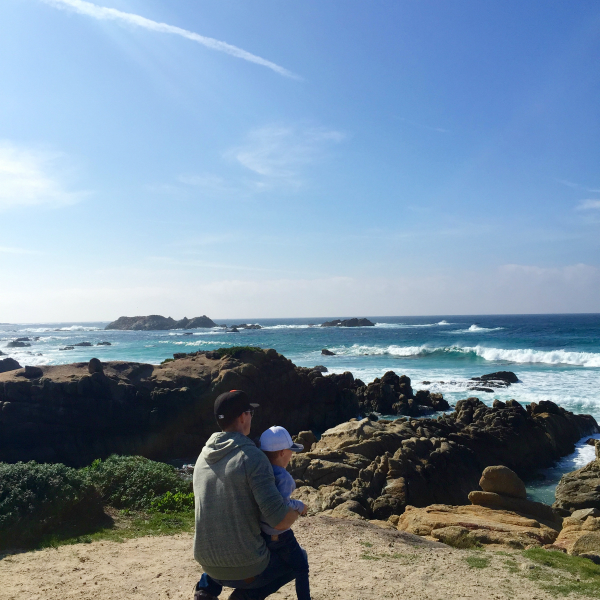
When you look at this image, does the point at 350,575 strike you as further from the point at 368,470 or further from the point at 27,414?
the point at 27,414

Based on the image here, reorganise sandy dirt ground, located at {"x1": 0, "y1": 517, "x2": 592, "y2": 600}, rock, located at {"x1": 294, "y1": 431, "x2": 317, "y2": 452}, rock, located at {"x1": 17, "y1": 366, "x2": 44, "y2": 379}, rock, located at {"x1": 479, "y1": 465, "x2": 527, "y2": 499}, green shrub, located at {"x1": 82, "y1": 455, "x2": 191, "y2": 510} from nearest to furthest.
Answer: sandy dirt ground, located at {"x1": 0, "y1": 517, "x2": 592, "y2": 600} → green shrub, located at {"x1": 82, "y1": 455, "x2": 191, "y2": 510} → rock, located at {"x1": 479, "y1": 465, "x2": 527, "y2": 499} → rock, located at {"x1": 294, "y1": 431, "x2": 317, "y2": 452} → rock, located at {"x1": 17, "y1": 366, "x2": 44, "y2": 379}

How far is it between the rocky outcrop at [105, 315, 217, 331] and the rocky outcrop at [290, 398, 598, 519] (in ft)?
451

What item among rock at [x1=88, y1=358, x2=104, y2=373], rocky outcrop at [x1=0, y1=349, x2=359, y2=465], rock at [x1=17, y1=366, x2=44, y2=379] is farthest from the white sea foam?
rock at [x1=17, y1=366, x2=44, y2=379]

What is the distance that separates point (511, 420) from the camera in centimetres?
1958

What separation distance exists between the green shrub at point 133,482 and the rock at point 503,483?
6803mm

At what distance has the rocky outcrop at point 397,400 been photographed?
2838 centimetres

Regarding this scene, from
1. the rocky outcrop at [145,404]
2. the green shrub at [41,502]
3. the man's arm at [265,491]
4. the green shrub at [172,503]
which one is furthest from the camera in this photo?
the rocky outcrop at [145,404]

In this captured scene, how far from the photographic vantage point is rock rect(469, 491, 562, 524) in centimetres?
1080

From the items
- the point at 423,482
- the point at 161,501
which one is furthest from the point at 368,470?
the point at 161,501

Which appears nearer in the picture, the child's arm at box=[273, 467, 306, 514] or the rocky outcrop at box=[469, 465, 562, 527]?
the child's arm at box=[273, 467, 306, 514]

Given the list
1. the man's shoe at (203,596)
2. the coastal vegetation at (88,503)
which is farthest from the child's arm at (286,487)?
the coastal vegetation at (88,503)

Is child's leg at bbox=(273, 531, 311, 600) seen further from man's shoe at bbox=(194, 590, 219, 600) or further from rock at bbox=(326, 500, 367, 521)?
rock at bbox=(326, 500, 367, 521)

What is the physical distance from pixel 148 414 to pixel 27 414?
4639 millimetres

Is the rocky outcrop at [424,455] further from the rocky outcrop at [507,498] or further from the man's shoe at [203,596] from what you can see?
the man's shoe at [203,596]
